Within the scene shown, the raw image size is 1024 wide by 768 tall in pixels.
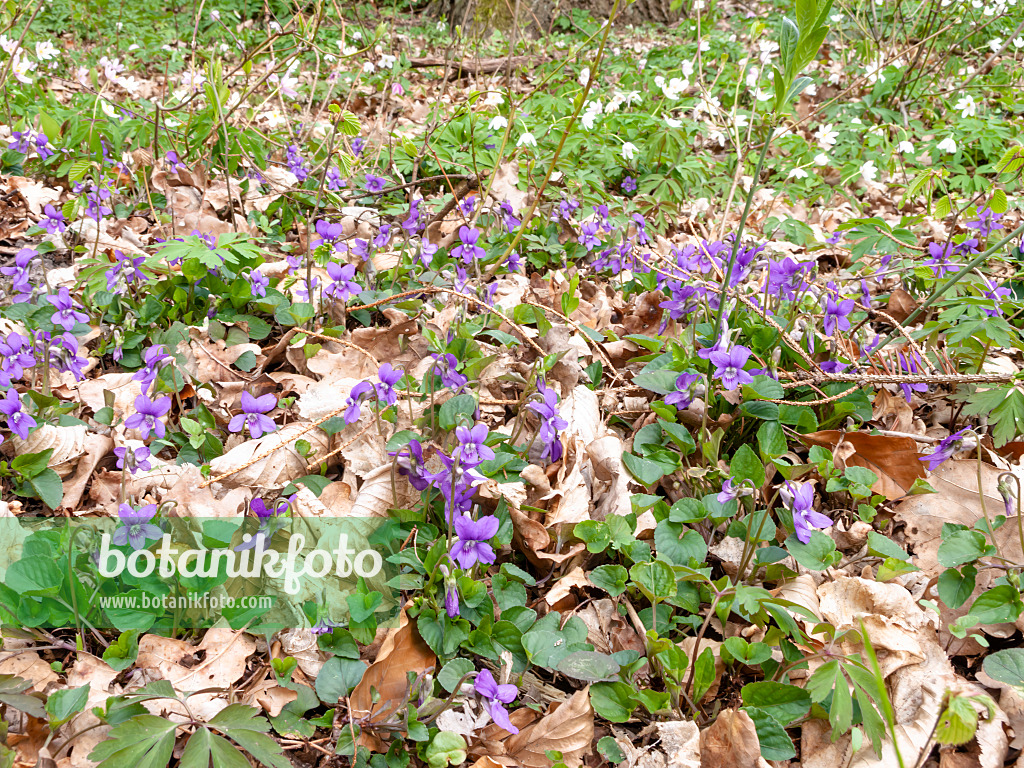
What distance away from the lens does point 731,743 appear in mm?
1430

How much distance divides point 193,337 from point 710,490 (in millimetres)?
1933

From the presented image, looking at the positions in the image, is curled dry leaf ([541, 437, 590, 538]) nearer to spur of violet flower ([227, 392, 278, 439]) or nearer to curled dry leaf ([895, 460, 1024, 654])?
spur of violet flower ([227, 392, 278, 439])

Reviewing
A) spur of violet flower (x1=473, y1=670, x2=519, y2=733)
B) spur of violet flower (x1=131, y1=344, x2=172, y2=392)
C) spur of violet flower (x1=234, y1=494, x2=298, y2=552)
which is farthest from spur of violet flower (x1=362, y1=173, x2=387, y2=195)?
spur of violet flower (x1=473, y1=670, x2=519, y2=733)

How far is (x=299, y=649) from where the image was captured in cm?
167

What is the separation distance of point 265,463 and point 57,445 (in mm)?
628

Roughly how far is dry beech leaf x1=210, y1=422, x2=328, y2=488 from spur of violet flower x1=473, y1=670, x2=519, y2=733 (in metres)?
0.91

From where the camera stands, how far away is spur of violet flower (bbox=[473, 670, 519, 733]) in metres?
1.42

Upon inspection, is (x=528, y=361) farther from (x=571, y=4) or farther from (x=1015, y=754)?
(x=571, y=4)

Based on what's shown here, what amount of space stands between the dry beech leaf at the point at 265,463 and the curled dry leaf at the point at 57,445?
0.43 m

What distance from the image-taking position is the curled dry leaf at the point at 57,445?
207 centimetres

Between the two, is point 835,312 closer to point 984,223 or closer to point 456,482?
point 984,223

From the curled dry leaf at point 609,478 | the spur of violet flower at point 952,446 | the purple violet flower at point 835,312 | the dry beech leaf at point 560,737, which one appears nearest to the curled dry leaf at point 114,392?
the curled dry leaf at point 609,478

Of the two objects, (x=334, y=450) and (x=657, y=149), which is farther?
(x=657, y=149)

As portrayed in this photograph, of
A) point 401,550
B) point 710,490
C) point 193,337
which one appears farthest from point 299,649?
point 193,337
